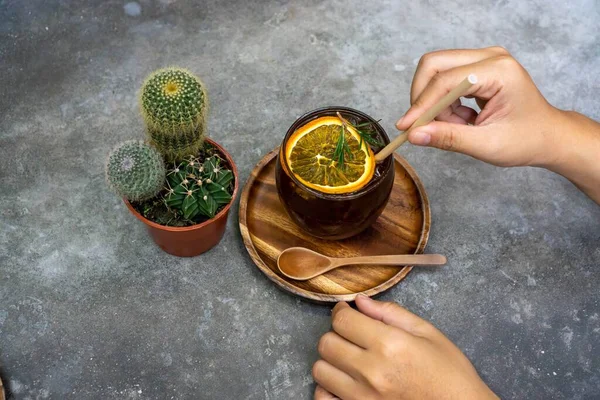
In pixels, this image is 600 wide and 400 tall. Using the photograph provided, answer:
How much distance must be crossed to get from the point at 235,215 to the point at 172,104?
0.41m

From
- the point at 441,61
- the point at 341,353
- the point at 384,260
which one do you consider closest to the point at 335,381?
the point at 341,353

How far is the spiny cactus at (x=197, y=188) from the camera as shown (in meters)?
1.15

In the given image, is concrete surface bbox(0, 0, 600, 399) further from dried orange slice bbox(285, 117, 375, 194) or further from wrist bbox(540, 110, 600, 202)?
dried orange slice bbox(285, 117, 375, 194)

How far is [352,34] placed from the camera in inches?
67.2

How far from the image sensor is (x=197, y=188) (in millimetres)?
1162

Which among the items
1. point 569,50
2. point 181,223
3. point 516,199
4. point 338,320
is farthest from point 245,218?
point 569,50

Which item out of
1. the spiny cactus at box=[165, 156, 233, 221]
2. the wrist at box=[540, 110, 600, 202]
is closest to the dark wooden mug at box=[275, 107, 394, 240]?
the spiny cactus at box=[165, 156, 233, 221]

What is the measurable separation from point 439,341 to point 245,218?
1.57ft

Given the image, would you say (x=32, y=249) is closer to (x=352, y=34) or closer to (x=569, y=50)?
(x=352, y=34)

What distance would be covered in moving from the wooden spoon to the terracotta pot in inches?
6.1

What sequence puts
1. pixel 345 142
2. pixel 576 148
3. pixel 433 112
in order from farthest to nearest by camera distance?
pixel 576 148 < pixel 345 142 < pixel 433 112

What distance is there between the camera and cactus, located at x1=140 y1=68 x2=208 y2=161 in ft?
3.44

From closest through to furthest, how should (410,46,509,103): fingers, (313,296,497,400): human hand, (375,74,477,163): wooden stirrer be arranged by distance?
1. (375,74,477,163): wooden stirrer
2. (313,296,497,400): human hand
3. (410,46,509,103): fingers

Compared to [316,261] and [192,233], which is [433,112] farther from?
[192,233]
